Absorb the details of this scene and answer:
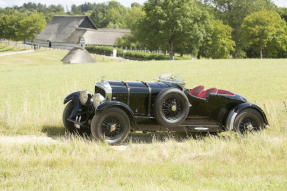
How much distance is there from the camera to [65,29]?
12594 cm

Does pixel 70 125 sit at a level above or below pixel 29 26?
below

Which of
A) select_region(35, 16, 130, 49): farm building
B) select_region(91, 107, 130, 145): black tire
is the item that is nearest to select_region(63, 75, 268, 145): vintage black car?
select_region(91, 107, 130, 145): black tire

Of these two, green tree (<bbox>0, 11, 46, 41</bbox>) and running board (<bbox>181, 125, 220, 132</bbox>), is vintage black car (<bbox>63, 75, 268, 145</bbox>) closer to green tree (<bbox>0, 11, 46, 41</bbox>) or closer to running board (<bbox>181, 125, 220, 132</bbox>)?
running board (<bbox>181, 125, 220, 132</bbox>)

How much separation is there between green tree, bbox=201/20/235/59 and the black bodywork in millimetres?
68901

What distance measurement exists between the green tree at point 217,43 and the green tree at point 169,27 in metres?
5.71

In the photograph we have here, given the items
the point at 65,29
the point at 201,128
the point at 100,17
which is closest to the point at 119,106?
the point at 201,128

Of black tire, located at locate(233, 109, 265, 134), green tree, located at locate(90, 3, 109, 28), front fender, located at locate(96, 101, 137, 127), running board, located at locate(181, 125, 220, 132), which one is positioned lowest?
running board, located at locate(181, 125, 220, 132)

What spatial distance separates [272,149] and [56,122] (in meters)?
4.95

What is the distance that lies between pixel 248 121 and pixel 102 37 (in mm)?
114580

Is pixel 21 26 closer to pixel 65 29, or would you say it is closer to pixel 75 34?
pixel 75 34

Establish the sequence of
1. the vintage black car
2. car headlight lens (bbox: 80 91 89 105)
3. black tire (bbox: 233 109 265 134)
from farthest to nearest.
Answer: black tire (bbox: 233 109 265 134) → car headlight lens (bbox: 80 91 89 105) → the vintage black car

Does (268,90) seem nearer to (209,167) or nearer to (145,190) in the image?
(209,167)

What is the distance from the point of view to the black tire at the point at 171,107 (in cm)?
745

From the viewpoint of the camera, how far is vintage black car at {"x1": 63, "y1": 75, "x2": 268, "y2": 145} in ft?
23.6
